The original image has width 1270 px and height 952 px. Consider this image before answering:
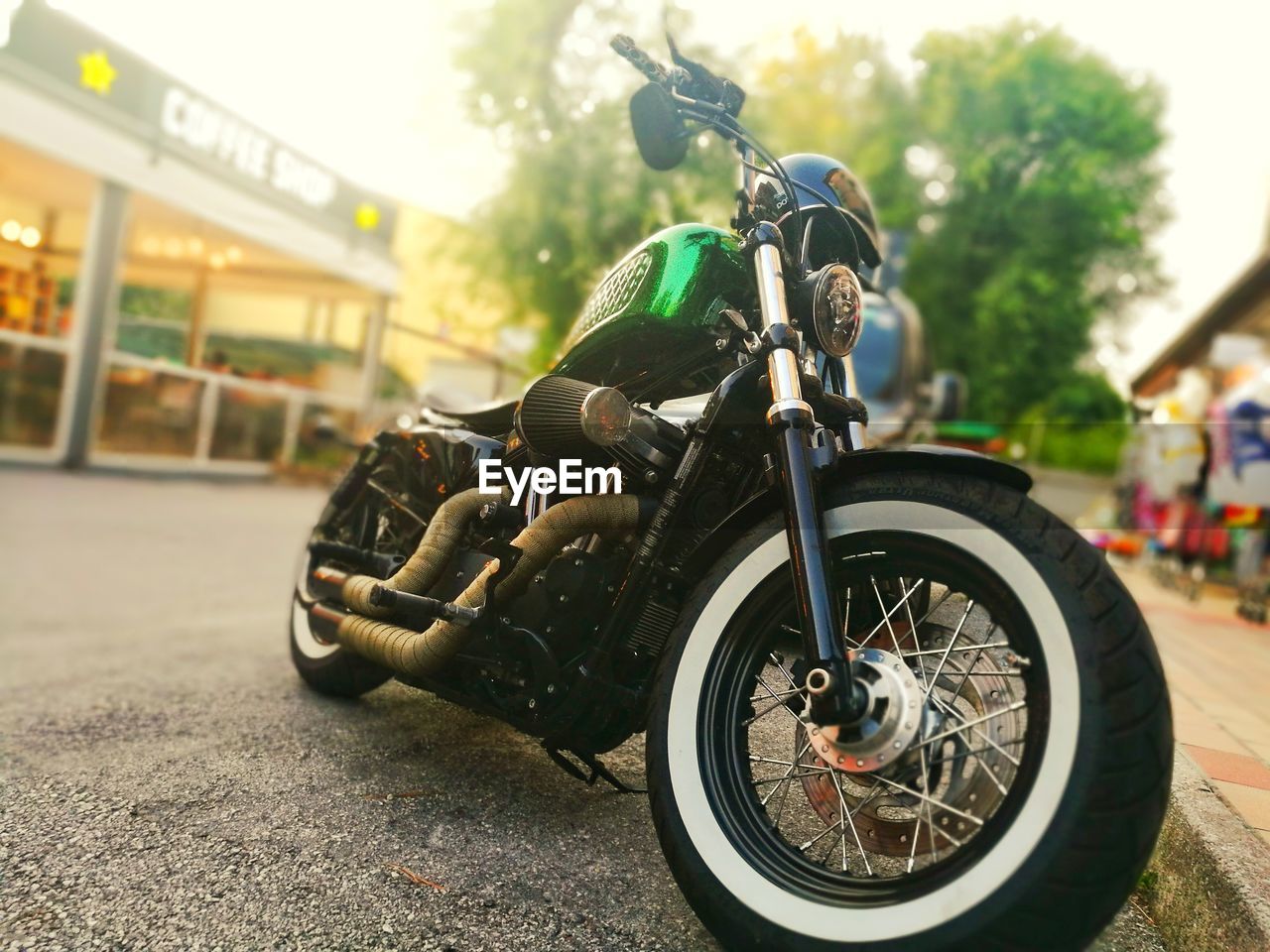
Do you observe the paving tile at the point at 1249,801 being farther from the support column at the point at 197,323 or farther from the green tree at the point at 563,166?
the support column at the point at 197,323

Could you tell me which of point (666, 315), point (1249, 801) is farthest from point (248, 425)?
point (1249, 801)

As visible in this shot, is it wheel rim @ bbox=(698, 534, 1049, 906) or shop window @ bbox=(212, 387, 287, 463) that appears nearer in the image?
wheel rim @ bbox=(698, 534, 1049, 906)

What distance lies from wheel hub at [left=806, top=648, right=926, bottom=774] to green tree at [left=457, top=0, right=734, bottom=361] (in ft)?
7.37

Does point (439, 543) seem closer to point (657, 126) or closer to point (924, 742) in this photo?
point (657, 126)

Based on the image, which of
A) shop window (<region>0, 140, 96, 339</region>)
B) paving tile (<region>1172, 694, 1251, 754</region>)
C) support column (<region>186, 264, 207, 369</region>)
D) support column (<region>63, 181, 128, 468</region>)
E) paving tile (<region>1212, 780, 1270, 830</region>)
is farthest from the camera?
support column (<region>186, 264, 207, 369</region>)

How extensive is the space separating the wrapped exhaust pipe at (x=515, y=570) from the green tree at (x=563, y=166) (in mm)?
1772

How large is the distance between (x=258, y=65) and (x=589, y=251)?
178cm

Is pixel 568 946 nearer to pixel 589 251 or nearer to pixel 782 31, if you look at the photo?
pixel 782 31

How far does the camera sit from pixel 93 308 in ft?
37.1

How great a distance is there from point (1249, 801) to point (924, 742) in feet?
3.52

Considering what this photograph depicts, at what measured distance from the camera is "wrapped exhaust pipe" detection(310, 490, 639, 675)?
6.44 ft

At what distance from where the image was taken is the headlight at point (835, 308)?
1806mm

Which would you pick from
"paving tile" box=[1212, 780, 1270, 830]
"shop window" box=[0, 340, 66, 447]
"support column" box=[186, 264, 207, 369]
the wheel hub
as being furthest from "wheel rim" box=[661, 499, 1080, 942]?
"support column" box=[186, 264, 207, 369]

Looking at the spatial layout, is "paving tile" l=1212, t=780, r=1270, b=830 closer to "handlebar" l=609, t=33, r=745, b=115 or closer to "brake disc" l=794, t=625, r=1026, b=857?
"brake disc" l=794, t=625, r=1026, b=857
